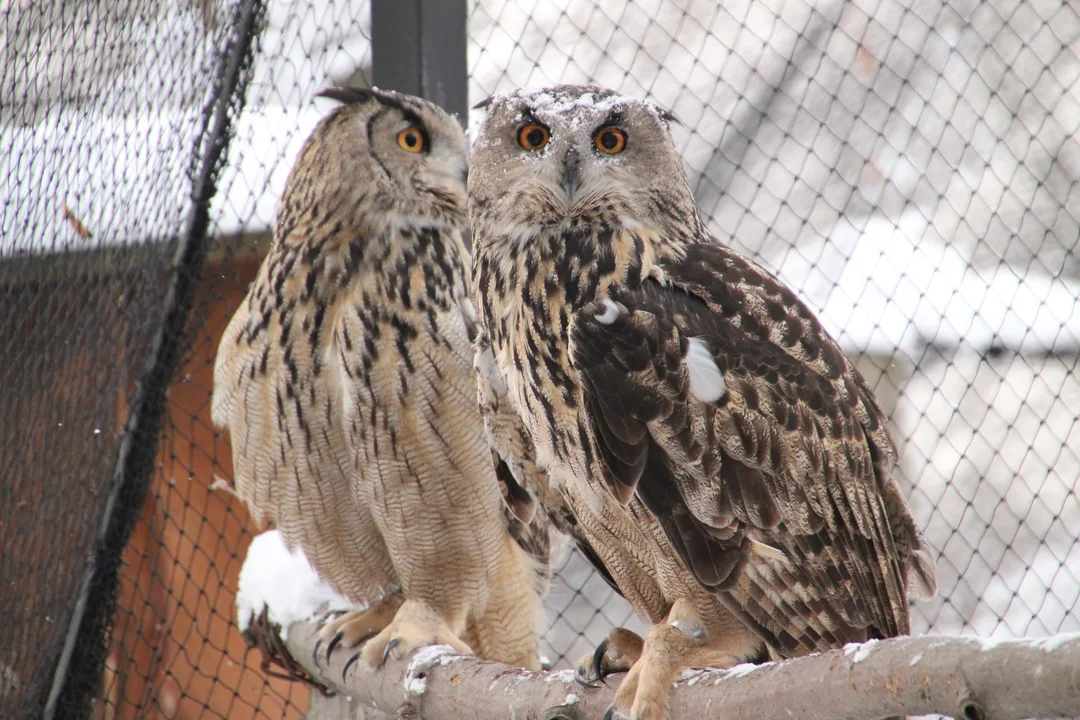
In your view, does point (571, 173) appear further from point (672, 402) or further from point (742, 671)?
point (742, 671)

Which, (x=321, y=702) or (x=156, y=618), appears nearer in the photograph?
(x=321, y=702)

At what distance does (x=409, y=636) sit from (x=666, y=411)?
98cm

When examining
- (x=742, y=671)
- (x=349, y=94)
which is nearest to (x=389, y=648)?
(x=742, y=671)

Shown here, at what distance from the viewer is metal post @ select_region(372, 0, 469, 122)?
2535mm

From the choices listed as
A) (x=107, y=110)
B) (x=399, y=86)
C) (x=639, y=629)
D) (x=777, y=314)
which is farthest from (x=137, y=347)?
(x=639, y=629)

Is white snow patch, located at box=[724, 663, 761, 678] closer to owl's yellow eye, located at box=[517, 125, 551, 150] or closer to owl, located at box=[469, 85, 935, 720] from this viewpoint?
owl, located at box=[469, 85, 935, 720]

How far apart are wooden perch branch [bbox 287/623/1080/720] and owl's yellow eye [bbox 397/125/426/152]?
1093 millimetres

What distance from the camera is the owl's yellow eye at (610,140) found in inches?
80.0

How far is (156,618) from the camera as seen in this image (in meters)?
3.35

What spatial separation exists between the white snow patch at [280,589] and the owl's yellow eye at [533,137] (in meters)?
1.26

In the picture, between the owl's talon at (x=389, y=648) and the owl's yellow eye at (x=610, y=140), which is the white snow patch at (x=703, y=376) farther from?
the owl's talon at (x=389, y=648)

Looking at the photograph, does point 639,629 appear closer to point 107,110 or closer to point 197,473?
point 197,473

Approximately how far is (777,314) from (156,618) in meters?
2.21

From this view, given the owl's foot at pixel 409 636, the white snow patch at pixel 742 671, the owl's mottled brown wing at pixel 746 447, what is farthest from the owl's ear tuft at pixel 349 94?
the white snow patch at pixel 742 671
